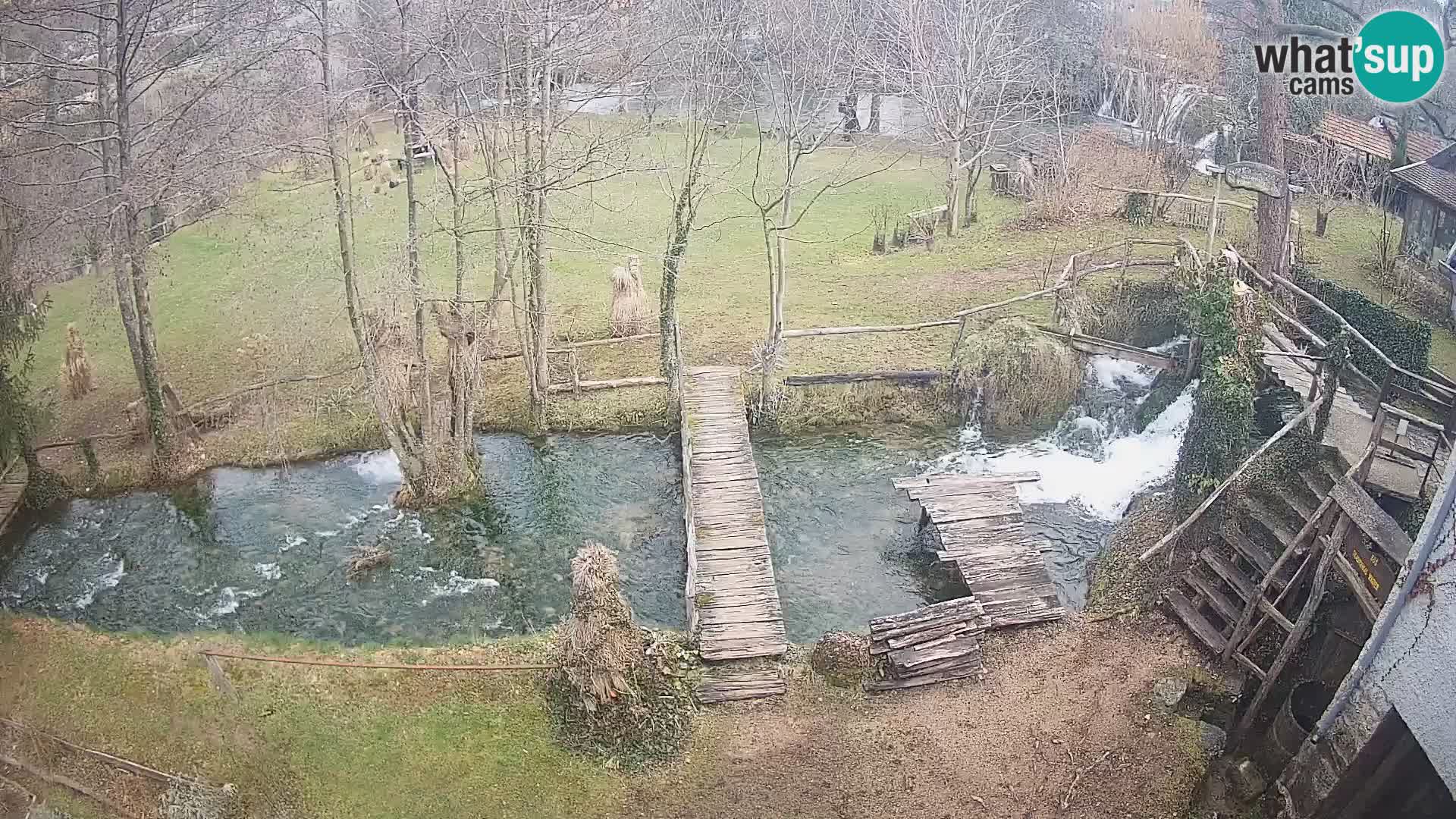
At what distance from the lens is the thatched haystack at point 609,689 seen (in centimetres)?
1339

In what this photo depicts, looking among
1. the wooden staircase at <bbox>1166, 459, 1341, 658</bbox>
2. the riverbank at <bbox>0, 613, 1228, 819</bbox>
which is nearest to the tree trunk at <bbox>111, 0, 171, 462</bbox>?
the riverbank at <bbox>0, 613, 1228, 819</bbox>

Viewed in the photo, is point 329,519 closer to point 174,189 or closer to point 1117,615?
point 174,189

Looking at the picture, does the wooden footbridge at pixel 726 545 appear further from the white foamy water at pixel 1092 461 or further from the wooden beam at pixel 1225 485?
the wooden beam at pixel 1225 485

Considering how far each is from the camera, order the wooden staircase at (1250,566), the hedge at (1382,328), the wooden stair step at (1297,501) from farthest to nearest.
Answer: the hedge at (1382,328), the wooden stair step at (1297,501), the wooden staircase at (1250,566)

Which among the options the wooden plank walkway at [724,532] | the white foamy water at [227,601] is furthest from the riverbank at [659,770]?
the white foamy water at [227,601]

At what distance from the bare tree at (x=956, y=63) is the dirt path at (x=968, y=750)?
17814 millimetres

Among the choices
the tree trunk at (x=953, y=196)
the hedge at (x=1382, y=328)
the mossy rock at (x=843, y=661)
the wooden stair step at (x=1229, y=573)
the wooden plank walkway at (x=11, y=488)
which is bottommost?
the mossy rock at (x=843, y=661)

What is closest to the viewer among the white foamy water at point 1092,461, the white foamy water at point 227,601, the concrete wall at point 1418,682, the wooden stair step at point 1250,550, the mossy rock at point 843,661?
the concrete wall at point 1418,682

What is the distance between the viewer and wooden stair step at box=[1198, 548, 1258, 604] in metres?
14.4

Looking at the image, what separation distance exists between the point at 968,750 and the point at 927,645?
1.66 m

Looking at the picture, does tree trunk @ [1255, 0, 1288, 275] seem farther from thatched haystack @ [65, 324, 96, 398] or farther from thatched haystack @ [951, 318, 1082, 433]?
thatched haystack @ [65, 324, 96, 398]

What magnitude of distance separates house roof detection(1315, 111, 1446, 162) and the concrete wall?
22.5 metres

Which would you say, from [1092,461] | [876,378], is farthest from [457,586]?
[1092,461]

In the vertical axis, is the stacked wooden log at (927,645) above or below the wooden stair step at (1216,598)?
below
